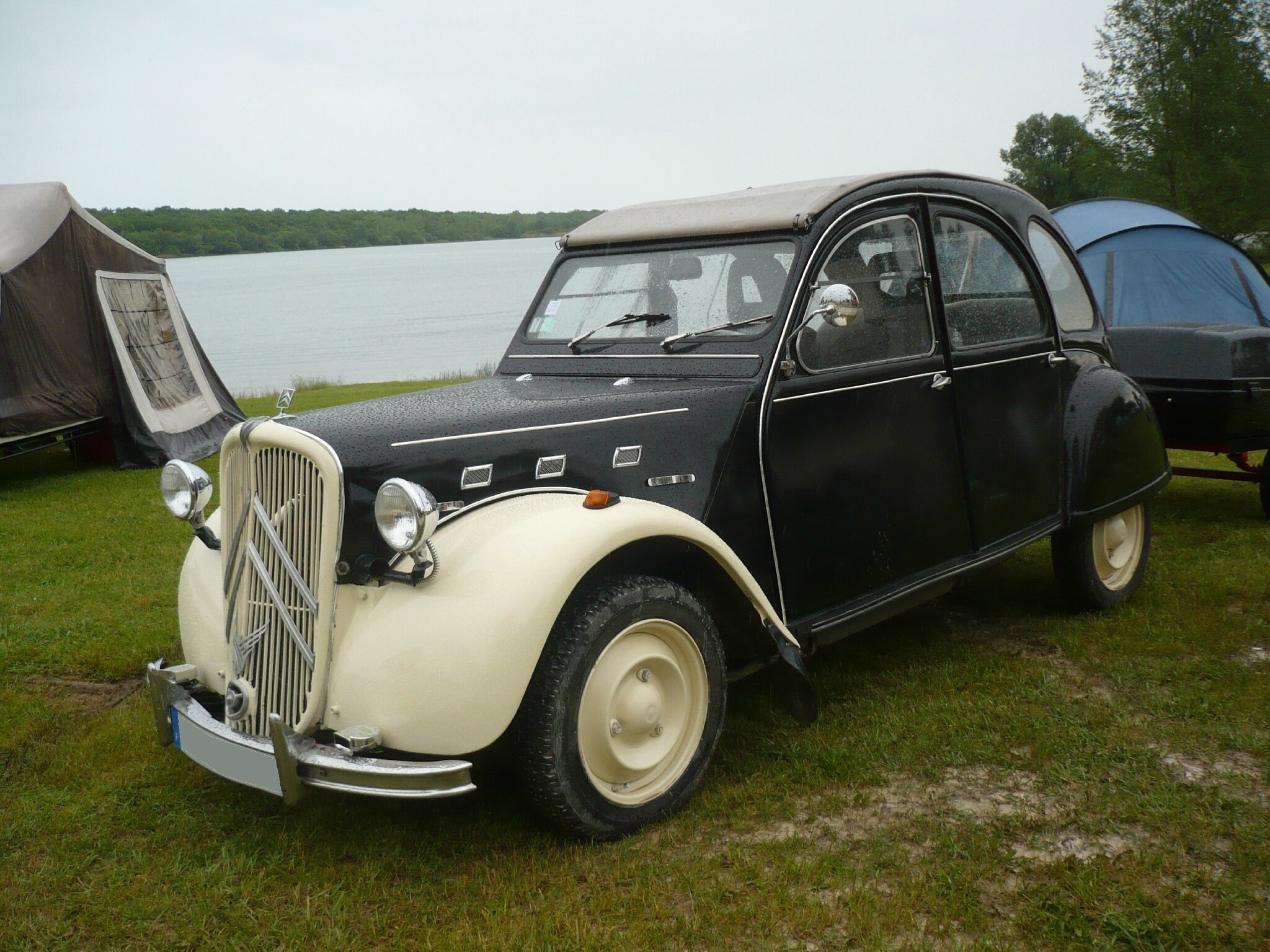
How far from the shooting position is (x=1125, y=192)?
2738 centimetres

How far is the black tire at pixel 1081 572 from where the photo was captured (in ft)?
16.1

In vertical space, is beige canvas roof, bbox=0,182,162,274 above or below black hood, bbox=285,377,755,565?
above

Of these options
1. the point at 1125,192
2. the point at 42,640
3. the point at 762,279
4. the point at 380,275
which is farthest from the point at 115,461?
the point at 380,275

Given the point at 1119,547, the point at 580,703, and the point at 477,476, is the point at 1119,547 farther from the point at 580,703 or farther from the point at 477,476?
the point at 477,476

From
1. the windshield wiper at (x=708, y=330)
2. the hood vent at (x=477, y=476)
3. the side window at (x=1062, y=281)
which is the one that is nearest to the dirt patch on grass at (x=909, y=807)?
the hood vent at (x=477, y=476)

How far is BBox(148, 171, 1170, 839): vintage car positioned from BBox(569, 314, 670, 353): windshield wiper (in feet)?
0.05

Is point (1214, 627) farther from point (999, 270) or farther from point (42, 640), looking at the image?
point (42, 640)

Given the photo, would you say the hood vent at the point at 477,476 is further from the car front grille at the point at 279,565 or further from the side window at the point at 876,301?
the side window at the point at 876,301

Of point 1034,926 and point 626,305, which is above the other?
point 626,305

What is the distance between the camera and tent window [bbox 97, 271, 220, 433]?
1094 centimetres

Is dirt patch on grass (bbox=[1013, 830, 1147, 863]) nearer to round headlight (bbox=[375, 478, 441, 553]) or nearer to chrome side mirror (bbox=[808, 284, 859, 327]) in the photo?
chrome side mirror (bbox=[808, 284, 859, 327])

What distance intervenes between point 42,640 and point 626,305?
3.43 meters

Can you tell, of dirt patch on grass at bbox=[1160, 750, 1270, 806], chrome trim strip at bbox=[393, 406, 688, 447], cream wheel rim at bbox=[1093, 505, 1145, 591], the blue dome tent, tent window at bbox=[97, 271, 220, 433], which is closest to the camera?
chrome trim strip at bbox=[393, 406, 688, 447]

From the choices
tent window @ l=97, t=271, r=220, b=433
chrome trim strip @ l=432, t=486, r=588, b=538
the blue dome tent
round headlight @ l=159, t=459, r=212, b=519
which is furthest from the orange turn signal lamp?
tent window @ l=97, t=271, r=220, b=433
